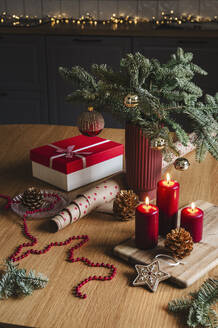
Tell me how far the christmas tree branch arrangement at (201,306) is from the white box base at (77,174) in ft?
1.85

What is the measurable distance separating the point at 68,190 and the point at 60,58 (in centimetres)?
234

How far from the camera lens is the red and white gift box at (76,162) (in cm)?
133

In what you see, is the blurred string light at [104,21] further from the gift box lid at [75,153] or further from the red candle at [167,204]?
the red candle at [167,204]

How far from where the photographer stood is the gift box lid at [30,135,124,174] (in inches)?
52.3

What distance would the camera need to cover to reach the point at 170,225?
1095 mm

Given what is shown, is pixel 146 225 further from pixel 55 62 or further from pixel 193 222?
pixel 55 62

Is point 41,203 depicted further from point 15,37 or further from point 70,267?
point 15,37

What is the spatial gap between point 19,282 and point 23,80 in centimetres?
289

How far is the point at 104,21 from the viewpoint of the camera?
12.7 feet

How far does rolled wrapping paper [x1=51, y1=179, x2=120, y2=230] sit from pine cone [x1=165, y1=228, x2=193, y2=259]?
279mm


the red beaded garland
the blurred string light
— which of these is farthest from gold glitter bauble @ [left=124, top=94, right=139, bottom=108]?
the blurred string light

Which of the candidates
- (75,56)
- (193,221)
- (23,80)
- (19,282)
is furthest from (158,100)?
(23,80)

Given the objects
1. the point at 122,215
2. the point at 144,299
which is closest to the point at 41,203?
the point at 122,215

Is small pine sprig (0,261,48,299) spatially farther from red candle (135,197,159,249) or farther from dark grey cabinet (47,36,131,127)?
dark grey cabinet (47,36,131,127)
